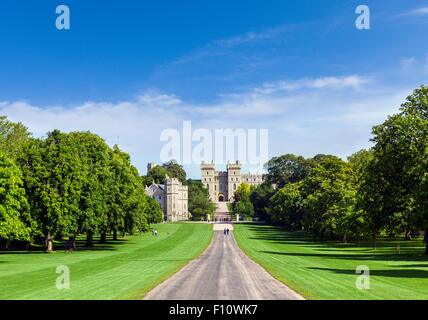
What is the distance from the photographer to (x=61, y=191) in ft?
157

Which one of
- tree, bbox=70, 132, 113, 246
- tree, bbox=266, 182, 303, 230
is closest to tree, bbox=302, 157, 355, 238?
tree, bbox=266, 182, 303, 230

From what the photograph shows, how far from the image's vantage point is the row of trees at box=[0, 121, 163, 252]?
4103 centimetres

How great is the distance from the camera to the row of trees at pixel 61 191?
1615 inches

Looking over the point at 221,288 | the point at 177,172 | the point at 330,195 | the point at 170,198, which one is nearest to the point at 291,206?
the point at 330,195


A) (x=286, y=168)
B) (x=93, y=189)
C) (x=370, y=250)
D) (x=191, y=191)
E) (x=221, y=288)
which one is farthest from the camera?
(x=191, y=191)

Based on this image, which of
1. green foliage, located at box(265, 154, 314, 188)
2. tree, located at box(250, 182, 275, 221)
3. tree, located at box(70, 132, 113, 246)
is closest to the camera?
tree, located at box(70, 132, 113, 246)

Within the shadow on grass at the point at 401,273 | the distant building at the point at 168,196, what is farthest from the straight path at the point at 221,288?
the distant building at the point at 168,196

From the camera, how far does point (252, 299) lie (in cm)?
1634

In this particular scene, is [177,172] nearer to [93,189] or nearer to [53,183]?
[93,189]

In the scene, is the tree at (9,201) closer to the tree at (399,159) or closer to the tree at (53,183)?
the tree at (53,183)

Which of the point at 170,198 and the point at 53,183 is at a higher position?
the point at 53,183

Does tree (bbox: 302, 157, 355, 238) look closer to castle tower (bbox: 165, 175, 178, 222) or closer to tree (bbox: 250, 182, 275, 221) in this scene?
tree (bbox: 250, 182, 275, 221)

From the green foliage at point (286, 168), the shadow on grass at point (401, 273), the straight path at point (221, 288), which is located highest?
the green foliage at point (286, 168)
